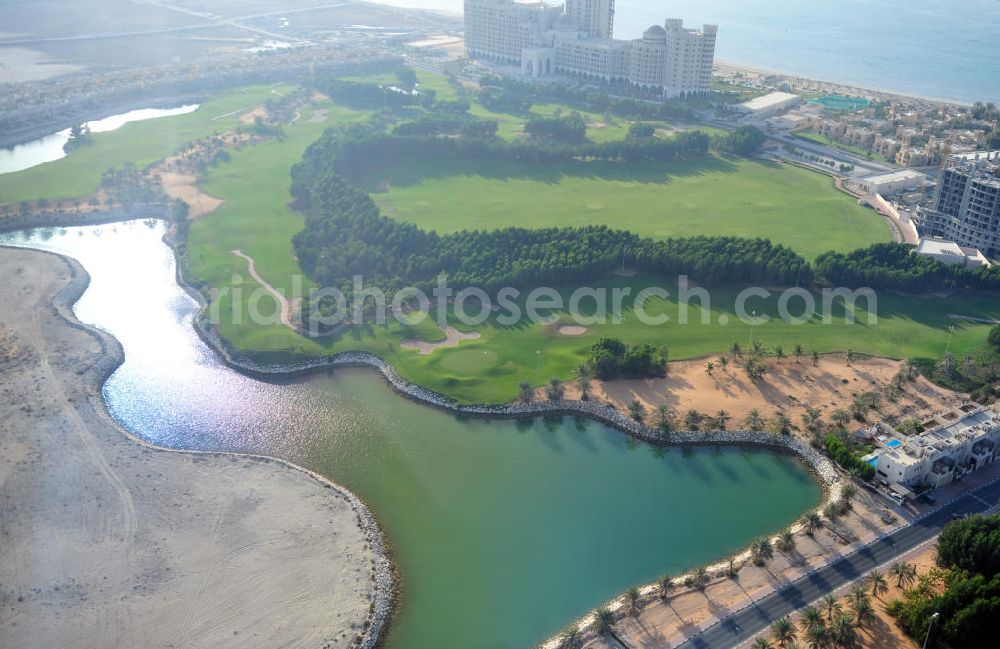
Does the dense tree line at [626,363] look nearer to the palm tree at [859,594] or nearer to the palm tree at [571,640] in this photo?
the palm tree at [859,594]

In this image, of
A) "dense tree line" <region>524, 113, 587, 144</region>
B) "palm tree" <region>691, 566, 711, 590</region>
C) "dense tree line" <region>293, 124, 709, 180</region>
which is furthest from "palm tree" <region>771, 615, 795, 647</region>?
"dense tree line" <region>524, 113, 587, 144</region>

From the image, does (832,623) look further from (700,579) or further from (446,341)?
(446,341)

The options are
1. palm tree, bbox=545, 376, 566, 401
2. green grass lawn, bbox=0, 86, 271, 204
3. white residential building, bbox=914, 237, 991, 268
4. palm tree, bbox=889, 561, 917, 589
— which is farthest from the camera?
green grass lawn, bbox=0, 86, 271, 204

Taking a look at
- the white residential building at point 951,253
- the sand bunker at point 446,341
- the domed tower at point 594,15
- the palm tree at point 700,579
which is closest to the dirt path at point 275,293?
the sand bunker at point 446,341

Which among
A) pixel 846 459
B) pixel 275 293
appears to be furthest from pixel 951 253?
pixel 275 293

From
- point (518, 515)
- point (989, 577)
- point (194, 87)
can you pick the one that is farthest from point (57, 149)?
point (989, 577)

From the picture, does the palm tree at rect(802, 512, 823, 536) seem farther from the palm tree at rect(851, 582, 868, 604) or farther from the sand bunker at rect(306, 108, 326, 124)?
the sand bunker at rect(306, 108, 326, 124)
